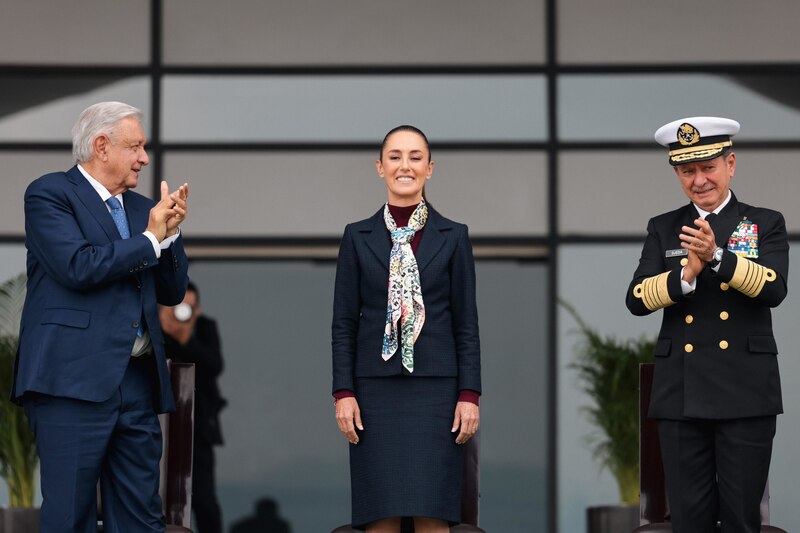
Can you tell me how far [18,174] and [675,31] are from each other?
9.62 ft

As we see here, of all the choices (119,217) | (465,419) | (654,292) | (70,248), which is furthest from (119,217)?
(654,292)

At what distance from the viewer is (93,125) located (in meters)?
3.78

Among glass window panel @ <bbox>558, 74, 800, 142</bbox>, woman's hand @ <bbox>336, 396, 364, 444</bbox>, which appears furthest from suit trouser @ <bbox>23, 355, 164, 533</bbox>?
glass window panel @ <bbox>558, 74, 800, 142</bbox>

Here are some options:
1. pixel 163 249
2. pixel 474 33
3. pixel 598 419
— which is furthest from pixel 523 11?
pixel 163 249

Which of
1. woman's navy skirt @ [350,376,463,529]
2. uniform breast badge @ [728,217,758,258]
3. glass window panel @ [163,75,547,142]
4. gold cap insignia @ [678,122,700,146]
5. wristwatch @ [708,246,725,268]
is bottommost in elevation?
woman's navy skirt @ [350,376,463,529]

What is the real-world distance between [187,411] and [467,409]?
1.06m

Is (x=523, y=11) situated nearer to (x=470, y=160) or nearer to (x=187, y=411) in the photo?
(x=470, y=160)

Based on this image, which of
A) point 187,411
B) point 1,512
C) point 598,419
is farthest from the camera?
point 598,419

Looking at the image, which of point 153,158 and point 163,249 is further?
point 153,158

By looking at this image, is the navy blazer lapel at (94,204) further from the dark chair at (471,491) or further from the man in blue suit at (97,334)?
the dark chair at (471,491)

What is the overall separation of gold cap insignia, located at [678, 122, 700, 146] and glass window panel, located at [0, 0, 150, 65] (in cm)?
289

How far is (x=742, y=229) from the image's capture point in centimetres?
387

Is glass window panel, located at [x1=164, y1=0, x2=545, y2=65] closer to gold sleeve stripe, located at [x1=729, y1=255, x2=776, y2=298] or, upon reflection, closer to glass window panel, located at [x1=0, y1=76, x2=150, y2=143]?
glass window panel, located at [x1=0, y1=76, x2=150, y2=143]

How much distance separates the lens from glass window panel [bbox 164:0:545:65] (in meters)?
5.99
